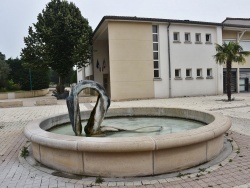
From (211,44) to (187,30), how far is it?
10.9 ft

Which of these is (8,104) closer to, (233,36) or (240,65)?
(233,36)

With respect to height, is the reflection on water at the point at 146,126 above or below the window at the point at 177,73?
below

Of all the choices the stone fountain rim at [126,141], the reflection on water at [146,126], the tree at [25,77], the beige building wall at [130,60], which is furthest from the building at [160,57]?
the stone fountain rim at [126,141]

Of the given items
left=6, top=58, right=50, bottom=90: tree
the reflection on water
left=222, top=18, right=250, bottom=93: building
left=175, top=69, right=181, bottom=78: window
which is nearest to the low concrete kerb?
the reflection on water

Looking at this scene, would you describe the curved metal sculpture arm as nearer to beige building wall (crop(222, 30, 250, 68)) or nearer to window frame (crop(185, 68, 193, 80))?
window frame (crop(185, 68, 193, 80))

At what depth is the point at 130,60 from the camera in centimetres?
2147

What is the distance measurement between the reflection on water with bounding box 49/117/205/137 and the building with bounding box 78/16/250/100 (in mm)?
12033

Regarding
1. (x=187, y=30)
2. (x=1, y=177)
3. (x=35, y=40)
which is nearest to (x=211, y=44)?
(x=187, y=30)

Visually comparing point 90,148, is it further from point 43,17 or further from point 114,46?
point 43,17

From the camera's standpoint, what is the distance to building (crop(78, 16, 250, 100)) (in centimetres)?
2109

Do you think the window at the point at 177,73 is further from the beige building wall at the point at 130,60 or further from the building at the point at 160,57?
the beige building wall at the point at 130,60

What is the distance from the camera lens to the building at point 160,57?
69.2ft

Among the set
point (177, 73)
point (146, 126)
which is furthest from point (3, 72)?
point (146, 126)

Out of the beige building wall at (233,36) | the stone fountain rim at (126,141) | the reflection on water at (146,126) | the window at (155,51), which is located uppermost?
the beige building wall at (233,36)
